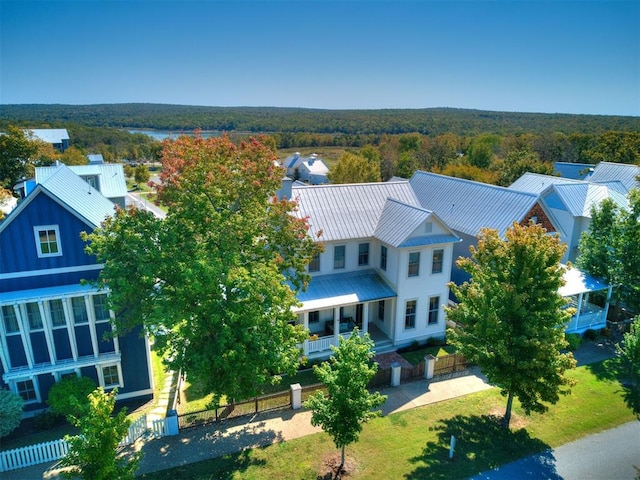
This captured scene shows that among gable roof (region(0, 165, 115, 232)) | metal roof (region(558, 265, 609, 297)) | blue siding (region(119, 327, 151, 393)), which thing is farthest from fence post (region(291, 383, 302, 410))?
metal roof (region(558, 265, 609, 297))

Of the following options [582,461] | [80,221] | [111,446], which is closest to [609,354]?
[582,461]

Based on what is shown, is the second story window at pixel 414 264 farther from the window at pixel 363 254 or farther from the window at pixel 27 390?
the window at pixel 27 390

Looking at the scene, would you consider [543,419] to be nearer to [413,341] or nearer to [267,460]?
[413,341]

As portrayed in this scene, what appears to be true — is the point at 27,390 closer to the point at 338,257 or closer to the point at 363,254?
the point at 338,257

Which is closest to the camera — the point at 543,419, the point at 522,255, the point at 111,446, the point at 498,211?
the point at 111,446

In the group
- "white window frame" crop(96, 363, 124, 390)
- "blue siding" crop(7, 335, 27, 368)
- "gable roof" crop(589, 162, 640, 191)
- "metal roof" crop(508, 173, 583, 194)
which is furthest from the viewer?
"gable roof" crop(589, 162, 640, 191)

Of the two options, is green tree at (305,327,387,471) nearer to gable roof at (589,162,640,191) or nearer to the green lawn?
the green lawn

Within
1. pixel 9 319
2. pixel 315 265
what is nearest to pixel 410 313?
pixel 315 265

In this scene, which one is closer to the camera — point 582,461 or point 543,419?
point 582,461
